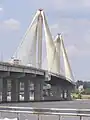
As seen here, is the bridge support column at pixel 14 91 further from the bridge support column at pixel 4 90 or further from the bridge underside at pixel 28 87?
the bridge support column at pixel 4 90

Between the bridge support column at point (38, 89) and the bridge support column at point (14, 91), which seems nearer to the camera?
the bridge support column at point (14, 91)

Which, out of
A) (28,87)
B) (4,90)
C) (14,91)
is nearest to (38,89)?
(28,87)

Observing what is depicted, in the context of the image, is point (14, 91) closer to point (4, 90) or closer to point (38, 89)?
point (4, 90)

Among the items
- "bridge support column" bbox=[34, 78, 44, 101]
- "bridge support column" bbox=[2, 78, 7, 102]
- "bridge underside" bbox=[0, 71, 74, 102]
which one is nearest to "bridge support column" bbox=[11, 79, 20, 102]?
"bridge underside" bbox=[0, 71, 74, 102]

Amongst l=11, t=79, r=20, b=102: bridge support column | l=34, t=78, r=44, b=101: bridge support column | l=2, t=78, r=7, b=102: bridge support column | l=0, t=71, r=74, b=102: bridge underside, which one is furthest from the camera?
l=34, t=78, r=44, b=101: bridge support column

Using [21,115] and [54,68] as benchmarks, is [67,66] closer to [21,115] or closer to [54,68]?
[54,68]

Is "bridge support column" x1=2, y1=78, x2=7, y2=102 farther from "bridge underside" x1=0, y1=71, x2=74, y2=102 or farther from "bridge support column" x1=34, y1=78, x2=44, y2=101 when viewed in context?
"bridge support column" x1=34, y1=78, x2=44, y2=101

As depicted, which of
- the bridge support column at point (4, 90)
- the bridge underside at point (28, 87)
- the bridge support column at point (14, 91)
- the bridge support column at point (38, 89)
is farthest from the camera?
the bridge support column at point (38, 89)

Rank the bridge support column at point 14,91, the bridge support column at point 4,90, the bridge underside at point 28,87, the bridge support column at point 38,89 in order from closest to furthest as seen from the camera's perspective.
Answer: the bridge underside at point 28,87
the bridge support column at point 4,90
the bridge support column at point 14,91
the bridge support column at point 38,89

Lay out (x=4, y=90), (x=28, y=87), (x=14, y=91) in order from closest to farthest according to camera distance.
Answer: (x=4, y=90) → (x=14, y=91) → (x=28, y=87)

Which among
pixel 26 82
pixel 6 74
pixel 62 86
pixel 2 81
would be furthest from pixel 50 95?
pixel 6 74

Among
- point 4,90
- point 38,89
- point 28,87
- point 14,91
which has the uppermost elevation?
point 28,87

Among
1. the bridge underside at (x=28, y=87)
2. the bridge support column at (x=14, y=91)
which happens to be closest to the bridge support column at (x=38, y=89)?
the bridge underside at (x=28, y=87)

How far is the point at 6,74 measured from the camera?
323ft
